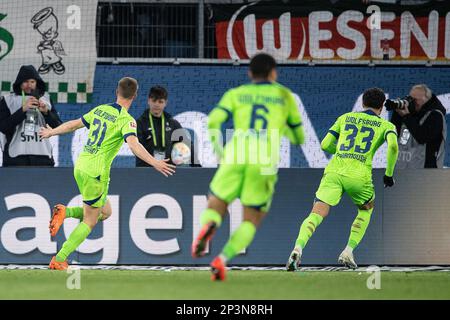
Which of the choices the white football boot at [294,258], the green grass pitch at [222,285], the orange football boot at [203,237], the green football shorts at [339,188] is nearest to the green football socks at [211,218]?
the orange football boot at [203,237]

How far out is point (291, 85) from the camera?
56.4ft

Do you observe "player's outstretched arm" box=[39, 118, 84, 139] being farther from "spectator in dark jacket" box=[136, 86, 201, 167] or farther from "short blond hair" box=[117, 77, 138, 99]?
"spectator in dark jacket" box=[136, 86, 201, 167]

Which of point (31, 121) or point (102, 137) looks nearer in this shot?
point (102, 137)

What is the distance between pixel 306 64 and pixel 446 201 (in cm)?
555

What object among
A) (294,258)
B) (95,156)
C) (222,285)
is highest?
(95,156)

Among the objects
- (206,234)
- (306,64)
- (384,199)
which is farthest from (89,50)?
(206,234)

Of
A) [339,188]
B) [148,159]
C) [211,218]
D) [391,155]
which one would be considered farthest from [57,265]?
[391,155]

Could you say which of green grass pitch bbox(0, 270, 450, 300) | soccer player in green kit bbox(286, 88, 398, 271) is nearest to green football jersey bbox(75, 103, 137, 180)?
green grass pitch bbox(0, 270, 450, 300)

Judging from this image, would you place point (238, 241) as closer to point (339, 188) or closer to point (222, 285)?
point (222, 285)

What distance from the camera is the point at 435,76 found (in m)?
17.4

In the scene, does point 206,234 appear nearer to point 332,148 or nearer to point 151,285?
point 151,285

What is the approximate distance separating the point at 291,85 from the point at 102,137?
680cm

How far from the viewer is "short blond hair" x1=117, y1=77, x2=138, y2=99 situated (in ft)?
35.7

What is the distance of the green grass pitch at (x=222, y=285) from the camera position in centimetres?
866
